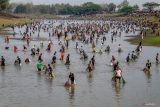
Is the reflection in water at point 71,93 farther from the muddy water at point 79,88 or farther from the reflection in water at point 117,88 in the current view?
the reflection in water at point 117,88

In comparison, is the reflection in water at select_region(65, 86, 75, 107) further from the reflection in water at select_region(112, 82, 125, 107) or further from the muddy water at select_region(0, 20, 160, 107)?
the reflection in water at select_region(112, 82, 125, 107)

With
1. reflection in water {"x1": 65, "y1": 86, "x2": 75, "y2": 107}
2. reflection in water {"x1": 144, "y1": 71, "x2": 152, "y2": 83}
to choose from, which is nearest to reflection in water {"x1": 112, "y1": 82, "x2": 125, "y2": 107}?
reflection in water {"x1": 65, "y1": 86, "x2": 75, "y2": 107}

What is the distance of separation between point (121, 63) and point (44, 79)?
588 inches

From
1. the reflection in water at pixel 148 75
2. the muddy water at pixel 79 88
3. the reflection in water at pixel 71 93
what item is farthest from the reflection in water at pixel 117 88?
the reflection in water at pixel 148 75

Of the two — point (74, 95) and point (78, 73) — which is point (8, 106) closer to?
point (74, 95)

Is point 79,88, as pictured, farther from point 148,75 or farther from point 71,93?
point 148,75

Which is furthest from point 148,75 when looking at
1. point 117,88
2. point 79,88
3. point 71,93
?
point 71,93

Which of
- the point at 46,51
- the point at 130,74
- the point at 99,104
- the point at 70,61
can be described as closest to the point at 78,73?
the point at 130,74

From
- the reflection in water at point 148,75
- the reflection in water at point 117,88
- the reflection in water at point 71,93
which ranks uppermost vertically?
the reflection in water at point 71,93

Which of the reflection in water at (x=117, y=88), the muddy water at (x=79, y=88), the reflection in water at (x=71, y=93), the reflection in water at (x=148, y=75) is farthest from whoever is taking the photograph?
the reflection in water at (x=148, y=75)

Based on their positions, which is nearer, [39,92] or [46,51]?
[39,92]

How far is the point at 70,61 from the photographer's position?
5416cm

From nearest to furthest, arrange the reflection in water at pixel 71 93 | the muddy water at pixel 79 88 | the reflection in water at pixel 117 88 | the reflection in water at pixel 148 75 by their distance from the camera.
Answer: the muddy water at pixel 79 88, the reflection in water at pixel 71 93, the reflection in water at pixel 117 88, the reflection in water at pixel 148 75

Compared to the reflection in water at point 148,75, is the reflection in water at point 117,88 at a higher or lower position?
higher
